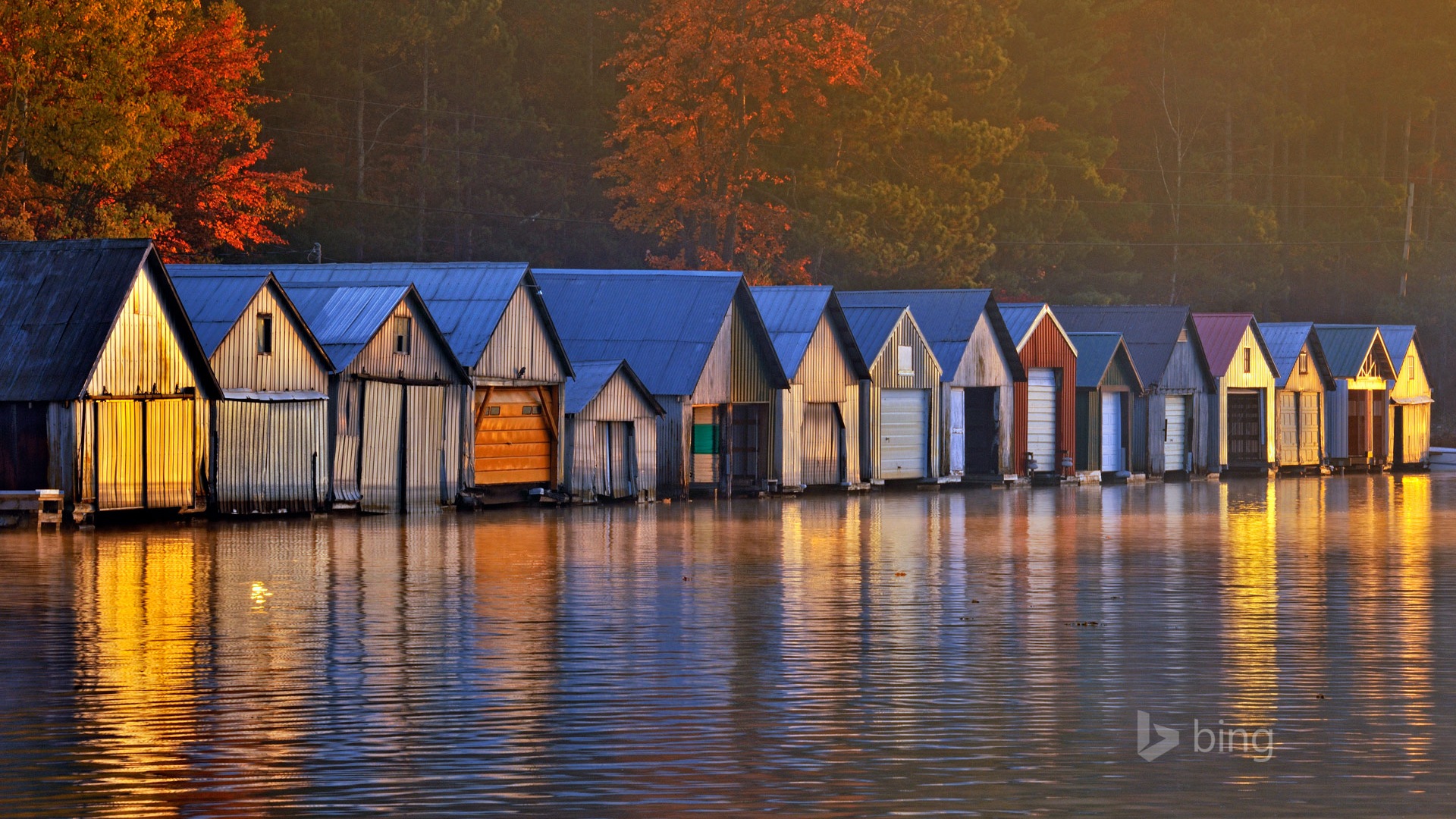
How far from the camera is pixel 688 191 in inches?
3418

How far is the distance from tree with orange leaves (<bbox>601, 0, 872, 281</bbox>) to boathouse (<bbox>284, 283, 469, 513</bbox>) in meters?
35.6

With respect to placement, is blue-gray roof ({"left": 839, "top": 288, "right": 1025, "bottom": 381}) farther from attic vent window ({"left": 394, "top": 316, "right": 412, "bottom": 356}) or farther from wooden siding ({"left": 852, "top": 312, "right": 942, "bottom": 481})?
attic vent window ({"left": 394, "top": 316, "right": 412, "bottom": 356})

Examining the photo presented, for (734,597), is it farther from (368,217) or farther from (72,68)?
(368,217)

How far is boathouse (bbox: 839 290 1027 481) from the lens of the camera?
6750cm

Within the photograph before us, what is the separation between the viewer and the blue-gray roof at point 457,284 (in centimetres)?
5069

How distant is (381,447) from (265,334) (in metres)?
4.27

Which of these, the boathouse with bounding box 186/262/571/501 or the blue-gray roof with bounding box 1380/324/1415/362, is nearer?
the boathouse with bounding box 186/262/571/501

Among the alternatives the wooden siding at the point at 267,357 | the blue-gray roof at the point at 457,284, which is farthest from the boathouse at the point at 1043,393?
the wooden siding at the point at 267,357

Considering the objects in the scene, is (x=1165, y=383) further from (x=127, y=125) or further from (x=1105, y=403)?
(x=127, y=125)

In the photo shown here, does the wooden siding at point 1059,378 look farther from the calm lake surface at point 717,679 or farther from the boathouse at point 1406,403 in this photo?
the calm lake surface at point 717,679

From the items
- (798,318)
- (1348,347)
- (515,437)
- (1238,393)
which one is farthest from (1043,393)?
(515,437)

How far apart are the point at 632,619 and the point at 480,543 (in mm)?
13408

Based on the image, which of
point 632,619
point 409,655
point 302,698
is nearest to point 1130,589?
point 632,619

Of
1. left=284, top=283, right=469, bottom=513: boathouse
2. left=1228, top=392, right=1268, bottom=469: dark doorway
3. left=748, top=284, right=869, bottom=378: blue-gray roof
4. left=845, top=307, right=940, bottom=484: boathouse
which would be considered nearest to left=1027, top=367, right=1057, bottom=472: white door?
left=845, top=307, right=940, bottom=484: boathouse
